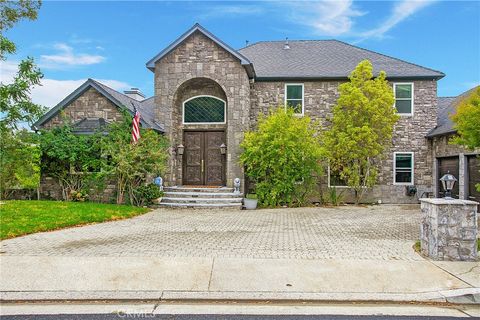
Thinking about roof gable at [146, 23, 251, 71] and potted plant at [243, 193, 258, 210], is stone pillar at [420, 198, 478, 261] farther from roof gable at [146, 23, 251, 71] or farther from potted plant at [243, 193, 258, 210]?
roof gable at [146, 23, 251, 71]

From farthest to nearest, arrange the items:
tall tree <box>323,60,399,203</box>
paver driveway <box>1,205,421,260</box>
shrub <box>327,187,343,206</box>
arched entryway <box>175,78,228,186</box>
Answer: arched entryway <box>175,78,228,186</box> < shrub <box>327,187,343,206</box> < tall tree <box>323,60,399,203</box> < paver driveway <box>1,205,421,260</box>

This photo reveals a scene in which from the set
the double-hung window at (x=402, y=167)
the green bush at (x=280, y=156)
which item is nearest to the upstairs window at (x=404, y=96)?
Result: the double-hung window at (x=402, y=167)

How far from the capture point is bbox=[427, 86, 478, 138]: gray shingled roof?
15.5 meters

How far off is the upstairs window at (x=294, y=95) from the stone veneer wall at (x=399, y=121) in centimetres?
22

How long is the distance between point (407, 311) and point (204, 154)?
533 inches

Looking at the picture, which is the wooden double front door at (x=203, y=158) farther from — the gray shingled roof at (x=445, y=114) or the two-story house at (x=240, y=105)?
the gray shingled roof at (x=445, y=114)

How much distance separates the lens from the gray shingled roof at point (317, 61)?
1722 cm

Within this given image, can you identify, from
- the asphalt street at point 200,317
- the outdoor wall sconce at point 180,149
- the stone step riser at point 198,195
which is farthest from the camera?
the outdoor wall sconce at point 180,149

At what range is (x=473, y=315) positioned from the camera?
4312 millimetres

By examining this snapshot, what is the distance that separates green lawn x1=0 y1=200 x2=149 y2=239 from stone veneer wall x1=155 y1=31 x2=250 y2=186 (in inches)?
166

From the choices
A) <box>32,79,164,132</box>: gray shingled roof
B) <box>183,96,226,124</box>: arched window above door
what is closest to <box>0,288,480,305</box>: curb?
<box>32,79,164,132</box>: gray shingled roof

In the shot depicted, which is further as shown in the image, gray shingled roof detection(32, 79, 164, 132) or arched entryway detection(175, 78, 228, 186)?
arched entryway detection(175, 78, 228, 186)

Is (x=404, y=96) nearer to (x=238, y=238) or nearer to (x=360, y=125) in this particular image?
(x=360, y=125)

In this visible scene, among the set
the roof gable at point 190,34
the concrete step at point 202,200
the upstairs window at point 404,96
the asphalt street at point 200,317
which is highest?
the roof gable at point 190,34
